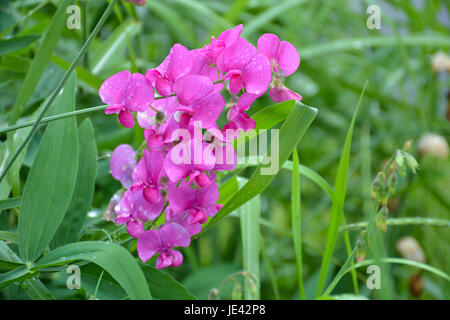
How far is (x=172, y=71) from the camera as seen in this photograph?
0.43 m

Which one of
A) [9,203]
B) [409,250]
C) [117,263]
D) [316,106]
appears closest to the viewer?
[117,263]

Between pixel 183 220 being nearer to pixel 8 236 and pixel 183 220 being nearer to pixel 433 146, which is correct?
pixel 8 236

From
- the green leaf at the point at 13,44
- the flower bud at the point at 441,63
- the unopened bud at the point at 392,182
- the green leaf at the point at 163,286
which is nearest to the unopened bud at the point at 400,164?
the unopened bud at the point at 392,182

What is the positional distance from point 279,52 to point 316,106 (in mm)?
824

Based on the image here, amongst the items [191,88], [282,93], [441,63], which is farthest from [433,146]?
[191,88]

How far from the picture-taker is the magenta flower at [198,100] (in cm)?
41

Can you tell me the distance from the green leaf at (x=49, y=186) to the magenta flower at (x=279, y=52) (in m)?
0.19

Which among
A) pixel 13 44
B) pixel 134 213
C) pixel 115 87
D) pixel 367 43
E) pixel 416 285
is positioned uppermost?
pixel 367 43

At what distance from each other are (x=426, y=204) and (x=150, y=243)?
36.7 inches

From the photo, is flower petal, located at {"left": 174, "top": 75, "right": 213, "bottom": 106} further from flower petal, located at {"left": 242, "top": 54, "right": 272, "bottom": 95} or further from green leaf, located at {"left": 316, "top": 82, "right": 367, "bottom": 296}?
green leaf, located at {"left": 316, "top": 82, "right": 367, "bottom": 296}

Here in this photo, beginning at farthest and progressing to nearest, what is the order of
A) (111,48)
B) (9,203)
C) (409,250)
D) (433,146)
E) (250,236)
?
1. (433,146)
2. (409,250)
3. (111,48)
4. (250,236)
5. (9,203)

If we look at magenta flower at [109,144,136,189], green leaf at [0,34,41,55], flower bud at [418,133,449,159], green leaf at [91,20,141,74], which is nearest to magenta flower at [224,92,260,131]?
magenta flower at [109,144,136,189]

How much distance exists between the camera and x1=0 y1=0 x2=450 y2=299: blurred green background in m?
0.91

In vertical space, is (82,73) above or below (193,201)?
above
